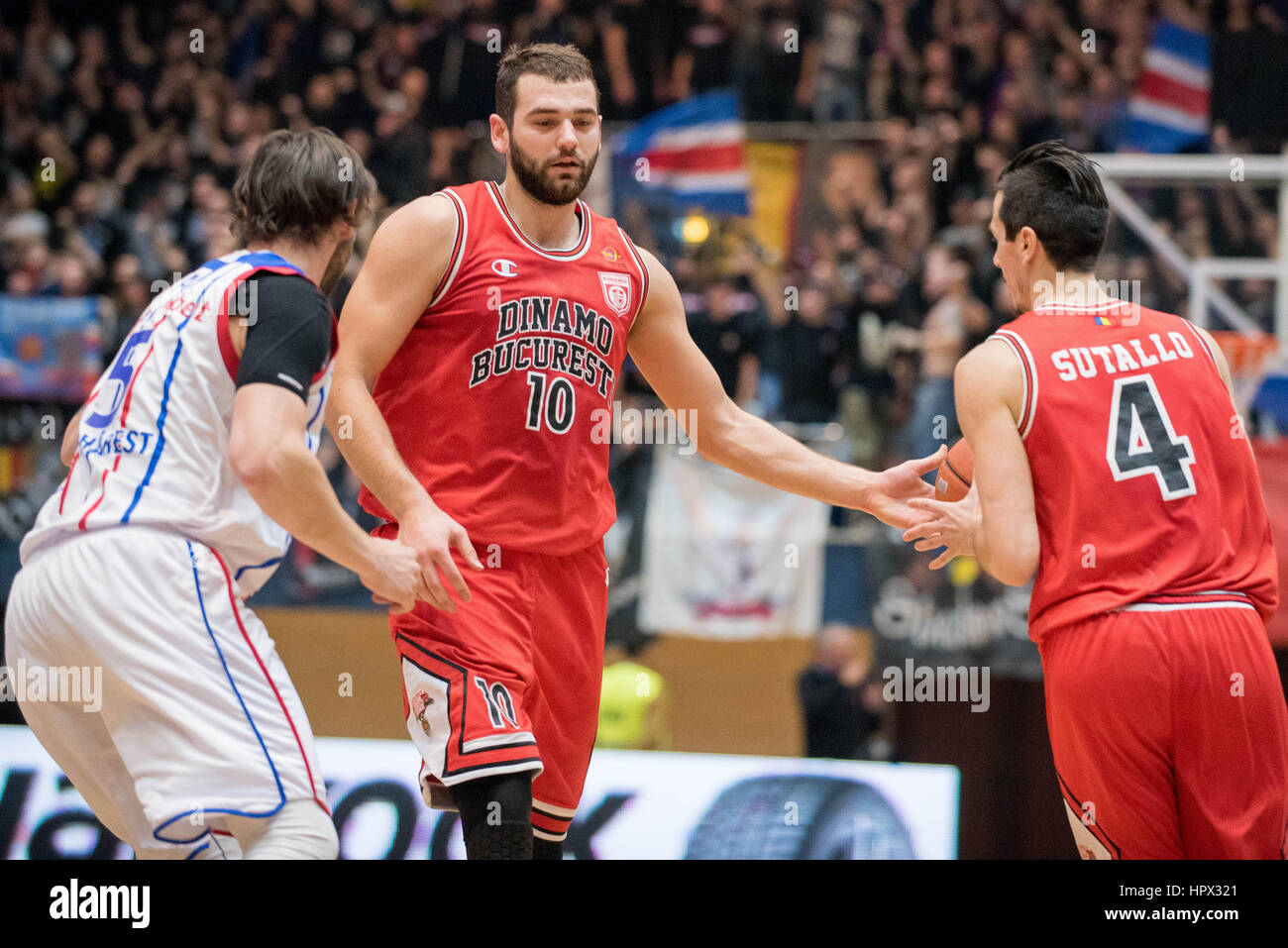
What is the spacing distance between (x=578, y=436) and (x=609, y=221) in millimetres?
925

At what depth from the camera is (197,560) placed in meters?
3.71

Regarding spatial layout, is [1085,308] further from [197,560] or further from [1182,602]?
[197,560]

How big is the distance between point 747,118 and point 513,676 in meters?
11.1

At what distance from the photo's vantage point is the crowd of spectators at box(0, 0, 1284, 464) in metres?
11.7

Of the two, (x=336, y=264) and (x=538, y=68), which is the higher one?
(x=538, y=68)

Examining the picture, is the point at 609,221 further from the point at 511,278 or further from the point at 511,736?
the point at 511,736

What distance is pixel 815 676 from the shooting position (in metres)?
9.69

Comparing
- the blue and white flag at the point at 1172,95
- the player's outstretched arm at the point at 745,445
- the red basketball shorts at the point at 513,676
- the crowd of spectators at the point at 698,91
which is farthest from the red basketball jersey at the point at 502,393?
the blue and white flag at the point at 1172,95

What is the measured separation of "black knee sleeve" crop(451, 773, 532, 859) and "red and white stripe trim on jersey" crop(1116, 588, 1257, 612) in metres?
1.89

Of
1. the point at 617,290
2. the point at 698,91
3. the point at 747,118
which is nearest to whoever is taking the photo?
the point at 617,290

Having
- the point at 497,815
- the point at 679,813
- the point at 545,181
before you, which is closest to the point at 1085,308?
the point at 545,181

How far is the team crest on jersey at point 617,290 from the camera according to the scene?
198 inches

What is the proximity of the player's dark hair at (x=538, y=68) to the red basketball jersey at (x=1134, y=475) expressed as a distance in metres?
1.78

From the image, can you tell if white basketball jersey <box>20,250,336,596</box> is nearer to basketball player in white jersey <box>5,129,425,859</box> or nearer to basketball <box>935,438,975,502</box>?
basketball player in white jersey <box>5,129,425,859</box>
